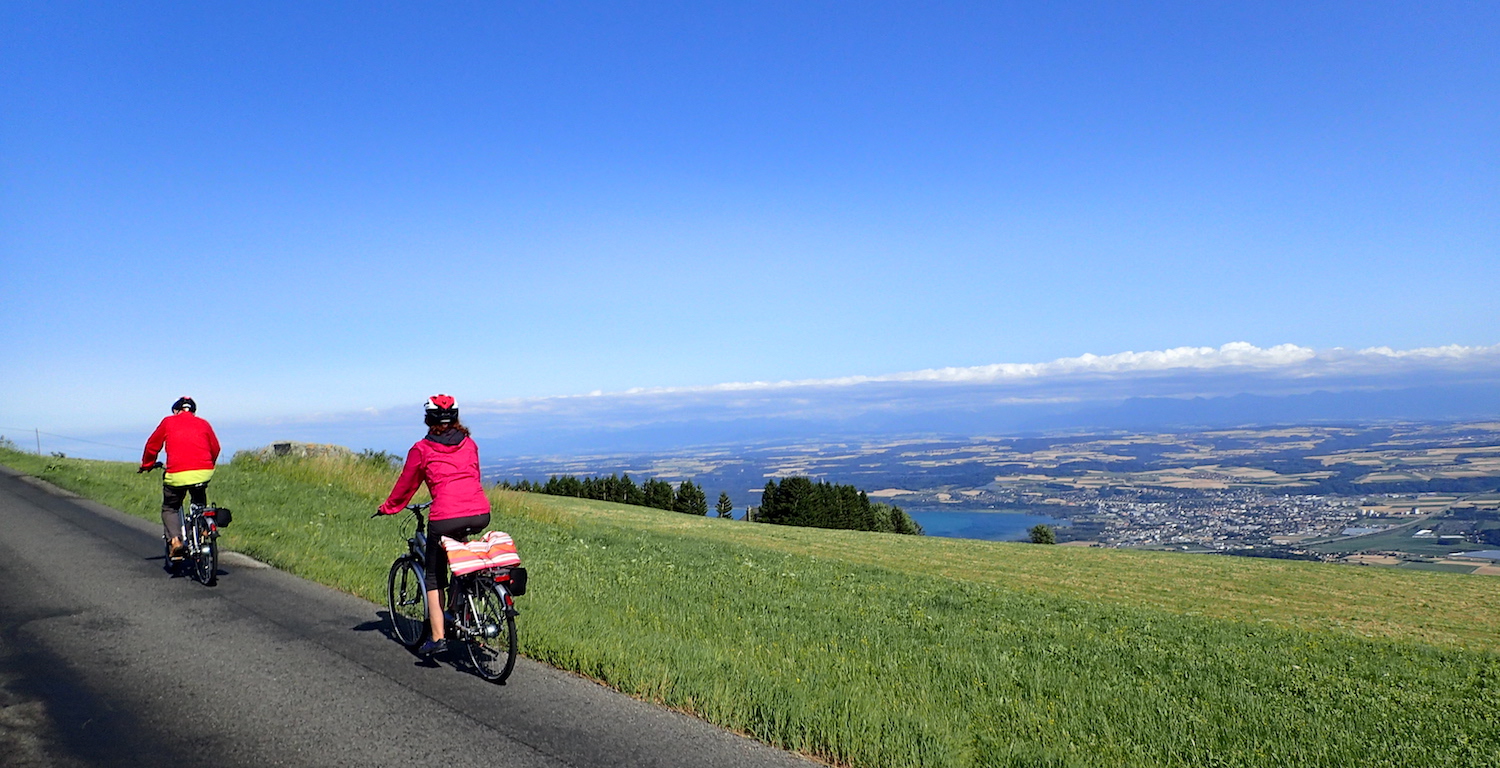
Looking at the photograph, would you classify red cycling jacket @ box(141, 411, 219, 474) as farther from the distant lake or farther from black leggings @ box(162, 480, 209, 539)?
the distant lake

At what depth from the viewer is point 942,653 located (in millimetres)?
9719

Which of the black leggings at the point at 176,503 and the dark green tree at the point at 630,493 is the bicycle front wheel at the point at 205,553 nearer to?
the black leggings at the point at 176,503

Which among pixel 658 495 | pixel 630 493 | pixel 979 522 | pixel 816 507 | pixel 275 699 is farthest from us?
pixel 979 522

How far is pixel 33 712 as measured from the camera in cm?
588

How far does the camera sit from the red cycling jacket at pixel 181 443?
11359 mm

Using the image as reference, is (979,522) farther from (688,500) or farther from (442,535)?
(442,535)

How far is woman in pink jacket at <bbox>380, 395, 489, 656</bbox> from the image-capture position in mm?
7141

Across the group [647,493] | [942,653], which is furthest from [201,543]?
[647,493]

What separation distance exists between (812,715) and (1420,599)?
96.5 ft

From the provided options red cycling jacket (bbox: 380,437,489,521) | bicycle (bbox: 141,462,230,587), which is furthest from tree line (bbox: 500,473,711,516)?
red cycling jacket (bbox: 380,437,489,521)

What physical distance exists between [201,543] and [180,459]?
1.76 m

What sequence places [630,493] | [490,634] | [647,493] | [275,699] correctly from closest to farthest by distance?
[275,699] → [490,634] → [630,493] → [647,493]

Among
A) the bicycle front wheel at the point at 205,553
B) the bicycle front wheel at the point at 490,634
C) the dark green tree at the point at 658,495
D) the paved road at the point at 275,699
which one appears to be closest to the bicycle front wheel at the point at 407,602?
the paved road at the point at 275,699

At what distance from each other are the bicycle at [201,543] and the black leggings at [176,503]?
3.9 inches
